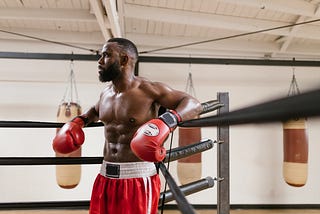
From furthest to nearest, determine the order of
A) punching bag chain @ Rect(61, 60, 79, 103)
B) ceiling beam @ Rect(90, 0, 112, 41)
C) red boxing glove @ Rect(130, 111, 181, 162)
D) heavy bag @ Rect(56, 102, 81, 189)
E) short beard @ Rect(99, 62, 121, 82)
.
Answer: punching bag chain @ Rect(61, 60, 79, 103) → heavy bag @ Rect(56, 102, 81, 189) → ceiling beam @ Rect(90, 0, 112, 41) → short beard @ Rect(99, 62, 121, 82) → red boxing glove @ Rect(130, 111, 181, 162)

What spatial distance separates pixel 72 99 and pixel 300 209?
388 cm

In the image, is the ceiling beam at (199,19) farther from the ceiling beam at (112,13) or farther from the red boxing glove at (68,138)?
the red boxing glove at (68,138)

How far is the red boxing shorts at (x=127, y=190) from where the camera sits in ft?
4.60

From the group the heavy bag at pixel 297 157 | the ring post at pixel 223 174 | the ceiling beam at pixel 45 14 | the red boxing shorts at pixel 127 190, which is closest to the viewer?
the red boxing shorts at pixel 127 190

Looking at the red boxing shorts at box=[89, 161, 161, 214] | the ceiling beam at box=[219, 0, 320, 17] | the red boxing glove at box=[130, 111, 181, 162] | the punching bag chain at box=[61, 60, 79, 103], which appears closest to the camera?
the red boxing glove at box=[130, 111, 181, 162]

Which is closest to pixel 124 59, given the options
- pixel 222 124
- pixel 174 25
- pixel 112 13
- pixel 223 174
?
pixel 223 174

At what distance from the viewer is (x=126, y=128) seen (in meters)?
1.48

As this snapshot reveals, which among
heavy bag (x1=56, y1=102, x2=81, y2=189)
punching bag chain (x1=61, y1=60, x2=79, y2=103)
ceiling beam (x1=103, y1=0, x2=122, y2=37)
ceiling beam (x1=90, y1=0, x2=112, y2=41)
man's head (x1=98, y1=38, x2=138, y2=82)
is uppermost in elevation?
ceiling beam (x1=90, y1=0, x2=112, y2=41)

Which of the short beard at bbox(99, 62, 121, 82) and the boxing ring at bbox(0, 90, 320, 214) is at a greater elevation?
the short beard at bbox(99, 62, 121, 82)

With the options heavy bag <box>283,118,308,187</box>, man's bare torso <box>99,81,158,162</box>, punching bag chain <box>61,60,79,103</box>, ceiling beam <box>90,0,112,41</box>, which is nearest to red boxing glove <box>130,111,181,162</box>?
man's bare torso <box>99,81,158,162</box>

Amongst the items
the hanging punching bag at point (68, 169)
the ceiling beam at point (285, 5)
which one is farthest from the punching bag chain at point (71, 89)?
the ceiling beam at point (285, 5)

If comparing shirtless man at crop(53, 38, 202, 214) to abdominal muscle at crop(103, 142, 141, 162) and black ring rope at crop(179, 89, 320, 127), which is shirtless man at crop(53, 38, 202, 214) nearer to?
abdominal muscle at crop(103, 142, 141, 162)

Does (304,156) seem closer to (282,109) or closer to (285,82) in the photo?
(285,82)

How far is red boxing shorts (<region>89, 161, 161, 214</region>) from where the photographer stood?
140cm
